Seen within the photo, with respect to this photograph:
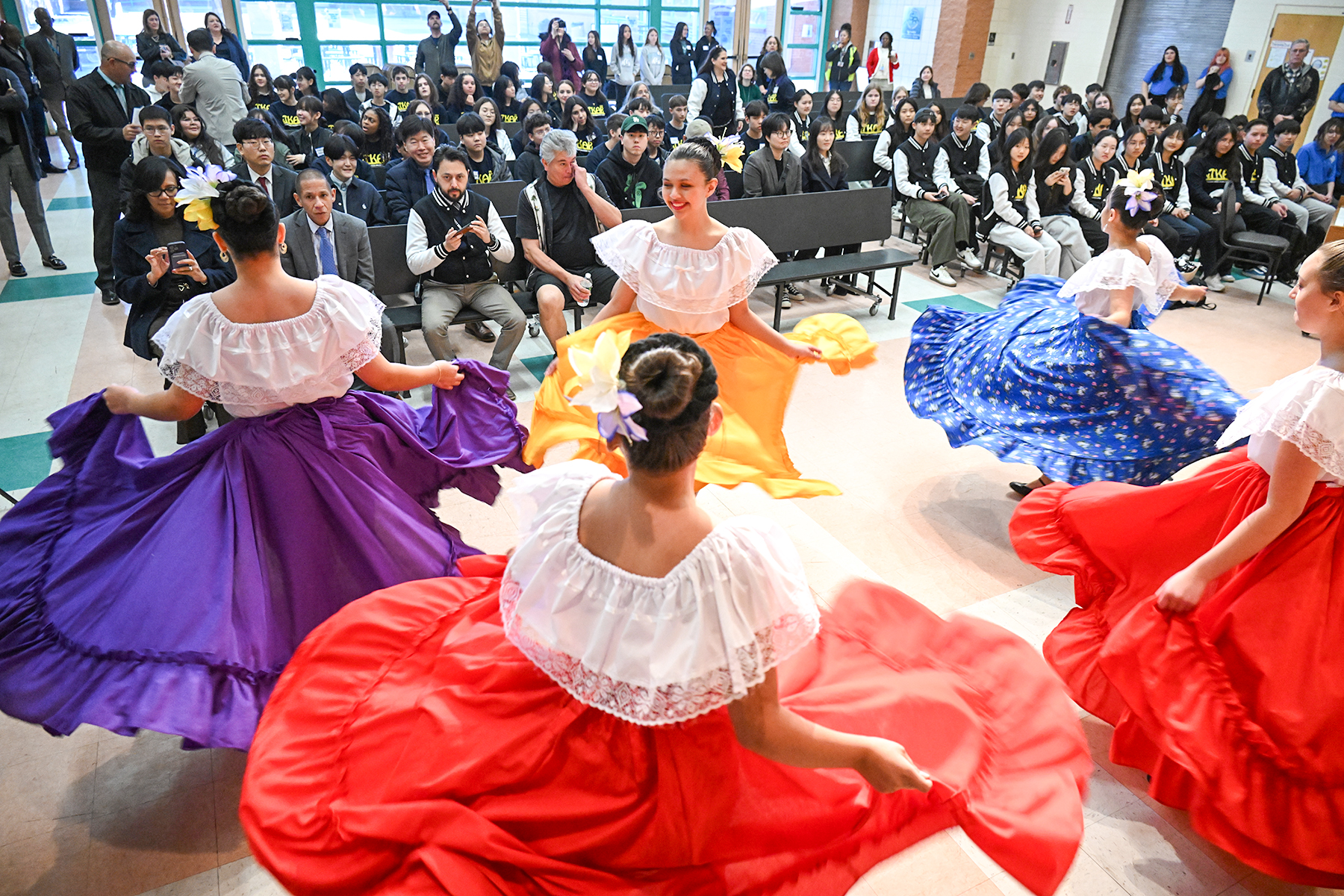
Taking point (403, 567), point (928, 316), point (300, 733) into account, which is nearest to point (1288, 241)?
point (928, 316)

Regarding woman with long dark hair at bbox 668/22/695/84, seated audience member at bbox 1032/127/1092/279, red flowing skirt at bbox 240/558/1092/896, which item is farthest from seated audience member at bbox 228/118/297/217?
woman with long dark hair at bbox 668/22/695/84

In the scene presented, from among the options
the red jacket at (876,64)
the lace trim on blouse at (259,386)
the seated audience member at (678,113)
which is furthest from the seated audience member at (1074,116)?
the lace trim on blouse at (259,386)

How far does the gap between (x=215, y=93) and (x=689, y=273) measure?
5.86m

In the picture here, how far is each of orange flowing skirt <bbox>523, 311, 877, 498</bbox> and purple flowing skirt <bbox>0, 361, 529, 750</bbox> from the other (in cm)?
34

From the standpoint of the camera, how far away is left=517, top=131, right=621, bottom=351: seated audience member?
4.96 m

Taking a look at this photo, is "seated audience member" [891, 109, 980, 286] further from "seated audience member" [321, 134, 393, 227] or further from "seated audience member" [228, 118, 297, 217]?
"seated audience member" [228, 118, 297, 217]

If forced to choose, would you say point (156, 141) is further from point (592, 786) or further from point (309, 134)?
point (592, 786)

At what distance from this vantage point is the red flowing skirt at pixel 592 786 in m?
1.38

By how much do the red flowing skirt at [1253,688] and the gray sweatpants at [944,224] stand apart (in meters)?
5.23

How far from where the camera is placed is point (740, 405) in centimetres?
330

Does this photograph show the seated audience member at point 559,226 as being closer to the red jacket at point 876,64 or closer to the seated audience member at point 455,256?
the seated audience member at point 455,256

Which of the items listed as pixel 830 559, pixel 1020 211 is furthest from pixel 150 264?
pixel 1020 211

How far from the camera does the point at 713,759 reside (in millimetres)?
1480

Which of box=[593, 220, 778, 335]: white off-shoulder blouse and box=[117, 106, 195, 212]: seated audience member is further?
box=[117, 106, 195, 212]: seated audience member
